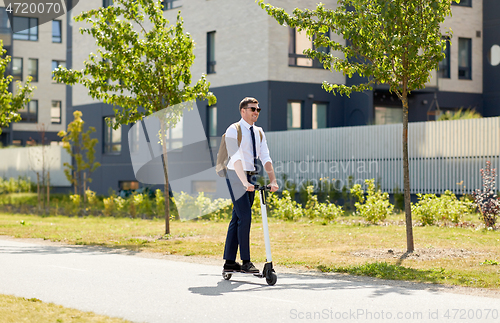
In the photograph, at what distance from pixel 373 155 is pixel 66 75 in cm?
1171

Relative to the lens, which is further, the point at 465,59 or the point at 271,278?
the point at 465,59

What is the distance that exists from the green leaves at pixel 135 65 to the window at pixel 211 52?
13143mm

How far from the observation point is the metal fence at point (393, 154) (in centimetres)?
2053

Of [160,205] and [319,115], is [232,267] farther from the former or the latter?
[319,115]

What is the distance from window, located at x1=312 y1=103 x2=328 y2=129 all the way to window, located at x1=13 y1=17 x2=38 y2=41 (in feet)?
100

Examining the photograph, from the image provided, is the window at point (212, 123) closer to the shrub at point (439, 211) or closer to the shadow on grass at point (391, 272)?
the shrub at point (439, 211)

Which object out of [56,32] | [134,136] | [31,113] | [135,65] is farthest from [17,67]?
[135,65]

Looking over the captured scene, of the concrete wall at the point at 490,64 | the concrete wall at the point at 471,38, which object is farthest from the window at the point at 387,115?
the concrete wall at the point at 490,64

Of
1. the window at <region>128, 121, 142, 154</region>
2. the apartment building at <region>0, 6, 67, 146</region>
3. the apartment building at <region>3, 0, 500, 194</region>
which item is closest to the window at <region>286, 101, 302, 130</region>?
the apartment building at <region>3, 0, 500, 194</region>

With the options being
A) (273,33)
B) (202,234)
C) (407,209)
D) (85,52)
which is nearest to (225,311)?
(407,209)

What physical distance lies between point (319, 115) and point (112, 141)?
445 inches

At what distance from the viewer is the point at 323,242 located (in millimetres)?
13727

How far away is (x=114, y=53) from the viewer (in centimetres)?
1534

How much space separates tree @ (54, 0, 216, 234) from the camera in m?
15.2
